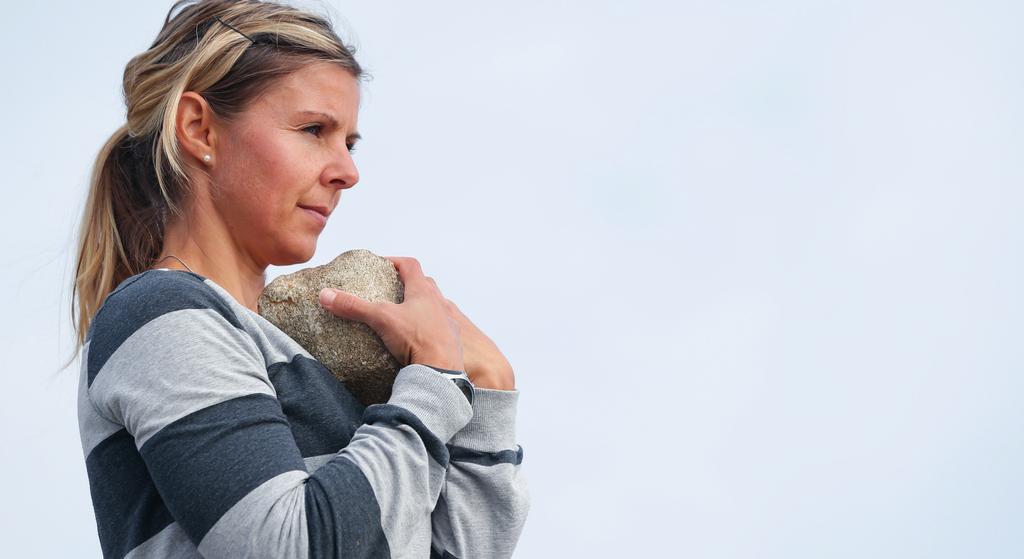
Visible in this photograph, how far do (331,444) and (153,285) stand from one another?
57 centimetres

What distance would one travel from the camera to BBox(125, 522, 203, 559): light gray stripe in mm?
→ 2451

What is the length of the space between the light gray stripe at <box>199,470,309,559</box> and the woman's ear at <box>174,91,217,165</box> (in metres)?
1.11

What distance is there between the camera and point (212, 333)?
8.31 feet

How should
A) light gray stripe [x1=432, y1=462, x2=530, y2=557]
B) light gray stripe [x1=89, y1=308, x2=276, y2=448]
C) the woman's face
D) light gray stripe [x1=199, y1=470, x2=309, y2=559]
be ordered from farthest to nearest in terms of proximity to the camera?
the woman's face, light gray stripe [x1=432, y1=462, x2=530, y2=557], light gray stripe [x1=89, y1=308, x2=276, y2=448], light gray stripe [x1=199, y1=470, x2=309, y2=559]

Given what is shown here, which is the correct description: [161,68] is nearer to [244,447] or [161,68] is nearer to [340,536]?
[244,447]

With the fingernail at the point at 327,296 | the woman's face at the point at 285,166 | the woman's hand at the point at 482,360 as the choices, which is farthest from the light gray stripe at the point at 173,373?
the woman's hand at the point at 482,360

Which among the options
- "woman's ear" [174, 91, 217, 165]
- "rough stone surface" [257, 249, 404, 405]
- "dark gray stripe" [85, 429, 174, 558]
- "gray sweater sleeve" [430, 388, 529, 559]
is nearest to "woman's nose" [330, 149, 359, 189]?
"rough stone surface" [257, 249, 404, 405]

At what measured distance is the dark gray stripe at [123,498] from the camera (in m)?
2.51

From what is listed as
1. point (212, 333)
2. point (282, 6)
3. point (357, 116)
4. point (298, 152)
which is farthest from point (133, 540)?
point (282, 6)

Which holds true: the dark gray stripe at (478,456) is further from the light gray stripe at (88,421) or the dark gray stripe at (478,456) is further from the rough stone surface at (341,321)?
→ the light gray stripe at (88,421)

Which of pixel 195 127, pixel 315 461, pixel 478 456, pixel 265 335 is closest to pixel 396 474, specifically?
pixel 315 461

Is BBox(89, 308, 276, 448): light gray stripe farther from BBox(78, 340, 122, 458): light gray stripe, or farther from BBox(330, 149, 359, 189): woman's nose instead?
BBox(330, 149, 359, 189): woman's nose

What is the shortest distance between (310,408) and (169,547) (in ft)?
1.54

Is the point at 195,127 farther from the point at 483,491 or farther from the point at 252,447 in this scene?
the point at 483,491
